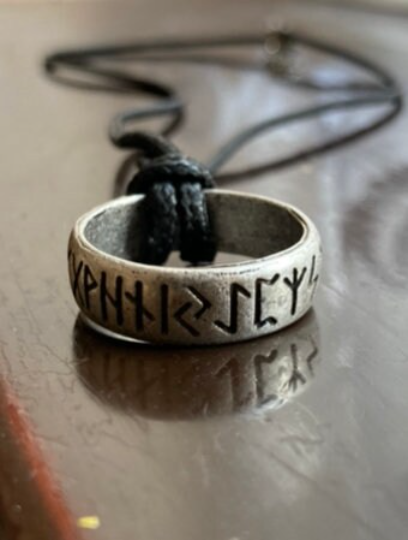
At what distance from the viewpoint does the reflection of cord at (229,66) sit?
0.58m

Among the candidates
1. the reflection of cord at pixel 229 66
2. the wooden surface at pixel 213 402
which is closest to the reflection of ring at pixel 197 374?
the wooden surface at pixel 213 402

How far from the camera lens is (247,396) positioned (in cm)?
30

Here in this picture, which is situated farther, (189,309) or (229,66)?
(229,66)

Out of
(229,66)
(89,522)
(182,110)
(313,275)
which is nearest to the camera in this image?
(89,522)

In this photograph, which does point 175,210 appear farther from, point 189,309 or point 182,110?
point 182,110

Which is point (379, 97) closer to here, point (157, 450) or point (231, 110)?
point (231, 110)

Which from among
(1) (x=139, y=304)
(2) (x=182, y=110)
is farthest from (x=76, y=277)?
(2) (x=182, y=110)

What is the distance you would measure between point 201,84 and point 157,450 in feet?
1.74

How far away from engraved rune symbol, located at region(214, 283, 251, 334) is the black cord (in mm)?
77

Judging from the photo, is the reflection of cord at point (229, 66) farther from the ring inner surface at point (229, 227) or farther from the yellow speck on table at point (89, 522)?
the yellow speck on table at point (89, 522)

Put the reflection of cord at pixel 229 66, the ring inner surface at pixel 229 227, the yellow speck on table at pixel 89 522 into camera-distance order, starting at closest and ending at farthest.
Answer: the yellow speck on table at pixel 89 522 → the ring inner surface at pixel 229 227 → the reflection of cord at pixel 229 66

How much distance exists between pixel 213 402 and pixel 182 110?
15.8 inches

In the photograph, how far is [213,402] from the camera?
0.97 ft

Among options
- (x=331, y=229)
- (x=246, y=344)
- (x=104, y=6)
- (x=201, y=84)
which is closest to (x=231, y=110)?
(x=201, y=84)
